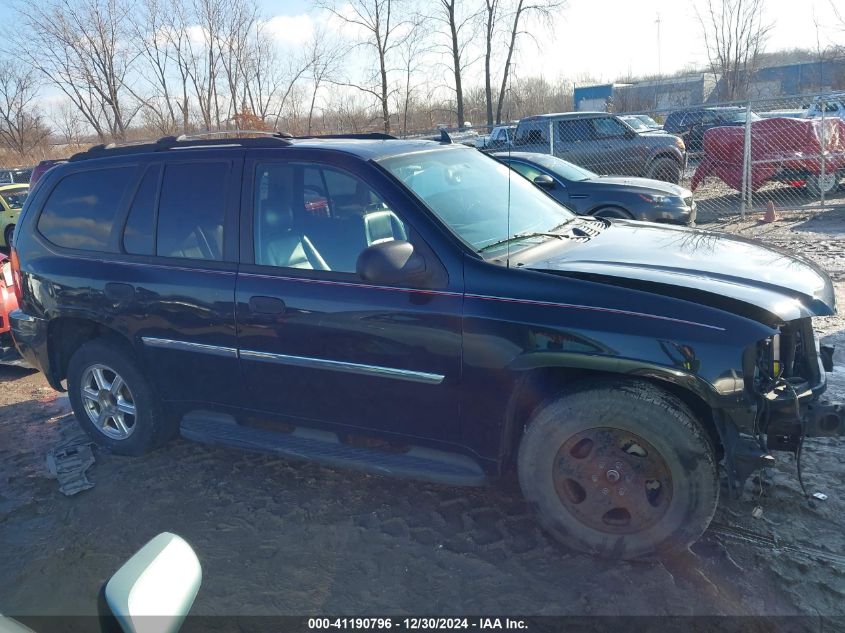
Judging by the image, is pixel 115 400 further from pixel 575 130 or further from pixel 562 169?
pixel 575 130

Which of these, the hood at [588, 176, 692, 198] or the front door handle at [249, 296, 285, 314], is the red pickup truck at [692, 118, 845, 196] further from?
the front door handle at [249, 296, 285, 314]

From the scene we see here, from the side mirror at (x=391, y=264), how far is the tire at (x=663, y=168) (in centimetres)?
1212

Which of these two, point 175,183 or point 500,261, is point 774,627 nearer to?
point 500,261

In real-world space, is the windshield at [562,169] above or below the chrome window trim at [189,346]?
above

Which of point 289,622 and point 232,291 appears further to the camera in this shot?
point 232,291

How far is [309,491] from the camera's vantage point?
12.7 ft

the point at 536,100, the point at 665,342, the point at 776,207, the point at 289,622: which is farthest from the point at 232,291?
the point at 536,100

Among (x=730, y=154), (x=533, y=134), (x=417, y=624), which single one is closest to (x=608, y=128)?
(x=533, y=134)

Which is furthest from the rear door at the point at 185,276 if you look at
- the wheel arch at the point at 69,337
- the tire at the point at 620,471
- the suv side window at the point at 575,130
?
the suv side window at the point at 575,130

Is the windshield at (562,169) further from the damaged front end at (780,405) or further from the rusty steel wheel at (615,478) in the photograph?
the rusty steel wheel at (615,478)

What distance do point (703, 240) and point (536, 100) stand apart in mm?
36742

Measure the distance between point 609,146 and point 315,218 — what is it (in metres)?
11.7

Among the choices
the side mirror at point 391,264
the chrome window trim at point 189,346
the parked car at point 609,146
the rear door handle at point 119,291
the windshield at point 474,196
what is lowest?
the chrome window trim at point 189,346

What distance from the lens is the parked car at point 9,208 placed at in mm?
15641
